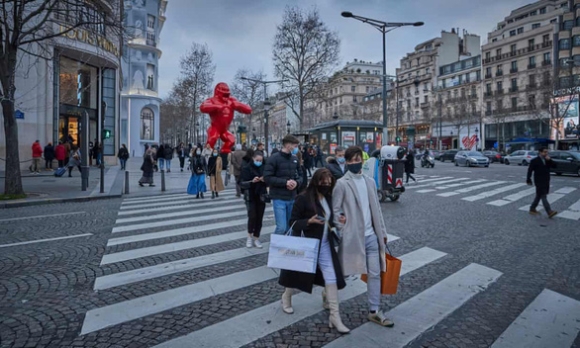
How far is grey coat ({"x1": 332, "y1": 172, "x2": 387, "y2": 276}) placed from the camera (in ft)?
12.6

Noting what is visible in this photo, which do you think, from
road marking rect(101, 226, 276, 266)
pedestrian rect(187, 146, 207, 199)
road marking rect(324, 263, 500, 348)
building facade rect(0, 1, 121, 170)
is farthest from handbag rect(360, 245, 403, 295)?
building facade rect(0, 1, 121, 170)

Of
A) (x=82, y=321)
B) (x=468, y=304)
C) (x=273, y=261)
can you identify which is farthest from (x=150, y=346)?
(x=468, y=304)

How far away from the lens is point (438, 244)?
7324 mm

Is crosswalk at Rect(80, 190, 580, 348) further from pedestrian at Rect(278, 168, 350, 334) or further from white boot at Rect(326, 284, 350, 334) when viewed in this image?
pedestrian at Rect(278, 168, 350, 334)

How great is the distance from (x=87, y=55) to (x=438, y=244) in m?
26.1

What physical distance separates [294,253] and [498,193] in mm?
13989

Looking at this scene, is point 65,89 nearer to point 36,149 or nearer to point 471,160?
point 36,149

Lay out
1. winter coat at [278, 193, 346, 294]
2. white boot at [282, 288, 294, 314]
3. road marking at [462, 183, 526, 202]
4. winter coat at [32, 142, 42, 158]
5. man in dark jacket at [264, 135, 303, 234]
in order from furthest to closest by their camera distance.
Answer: winter coat at [32, 142, 42, 158] < road marking at [462, 183, 526, 202] < man in dark jacket at [264, 135, 303, 234] < white boot at [282, 288, 294, 314] < winter coat at [278, 193, 346, 294]

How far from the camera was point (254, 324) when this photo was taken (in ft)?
12.9

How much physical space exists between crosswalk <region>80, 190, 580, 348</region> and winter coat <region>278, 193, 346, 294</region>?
440 mm

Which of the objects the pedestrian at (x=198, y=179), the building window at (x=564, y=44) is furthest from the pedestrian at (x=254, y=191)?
the building window at (x=564, y=44)

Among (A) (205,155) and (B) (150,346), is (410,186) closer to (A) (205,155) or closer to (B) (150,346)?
(A) (205,155)

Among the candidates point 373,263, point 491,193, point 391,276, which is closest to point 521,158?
point 491,193

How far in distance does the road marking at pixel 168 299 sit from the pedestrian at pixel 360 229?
173 centimetres
